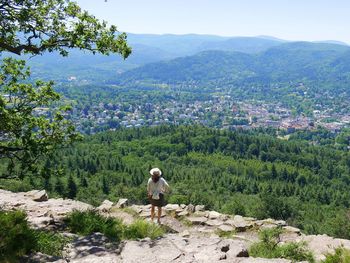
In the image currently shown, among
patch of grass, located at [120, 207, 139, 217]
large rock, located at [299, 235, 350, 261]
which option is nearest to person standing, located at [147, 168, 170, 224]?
patch of grass, located at [120, 207, 139, 217]

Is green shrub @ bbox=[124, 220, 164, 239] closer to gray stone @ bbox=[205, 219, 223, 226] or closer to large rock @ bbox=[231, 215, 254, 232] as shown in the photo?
gray stone @ bbox=[205, 219, 223, 226]

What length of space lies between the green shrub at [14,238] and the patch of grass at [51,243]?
1.00 feet

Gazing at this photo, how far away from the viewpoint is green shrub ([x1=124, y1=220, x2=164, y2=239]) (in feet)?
46.8

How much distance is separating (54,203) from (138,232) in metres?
8.13

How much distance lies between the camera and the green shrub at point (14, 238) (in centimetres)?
1085

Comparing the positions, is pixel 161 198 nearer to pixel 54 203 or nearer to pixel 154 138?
pixel 54 203

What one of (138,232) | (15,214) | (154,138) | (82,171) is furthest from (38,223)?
(154,138)

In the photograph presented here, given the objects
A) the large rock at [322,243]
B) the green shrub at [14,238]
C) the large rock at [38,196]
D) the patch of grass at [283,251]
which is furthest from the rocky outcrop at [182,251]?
the large rock at [38,196]

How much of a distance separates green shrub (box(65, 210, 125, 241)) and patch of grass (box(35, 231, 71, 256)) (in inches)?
49.7

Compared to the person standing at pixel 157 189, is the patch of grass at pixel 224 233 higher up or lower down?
lower down

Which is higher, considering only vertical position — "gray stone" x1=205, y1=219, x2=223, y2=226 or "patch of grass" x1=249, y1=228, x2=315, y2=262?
"patch of grass" x1=249, y1=228, x2=315, y2=262

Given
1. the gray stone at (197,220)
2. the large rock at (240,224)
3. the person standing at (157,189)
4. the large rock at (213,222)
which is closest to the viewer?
the person standing at (157,189)

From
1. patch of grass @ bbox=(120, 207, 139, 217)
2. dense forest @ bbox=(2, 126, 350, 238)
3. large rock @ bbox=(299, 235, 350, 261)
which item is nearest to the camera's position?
large rock @ bbox=(299, 235, 350, 261)

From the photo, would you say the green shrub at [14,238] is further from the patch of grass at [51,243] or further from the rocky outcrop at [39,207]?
the rocky outcrop at [39,207]
